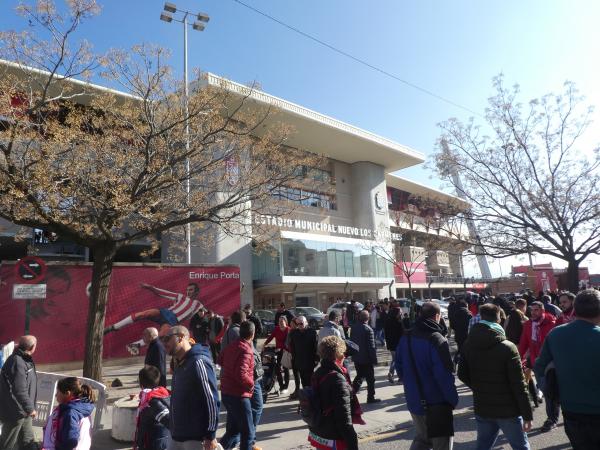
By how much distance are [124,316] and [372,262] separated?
27.3 meters

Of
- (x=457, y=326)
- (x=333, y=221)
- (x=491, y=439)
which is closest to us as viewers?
(x=491, y=439)

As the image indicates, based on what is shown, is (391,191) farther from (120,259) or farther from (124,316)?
(124,316)

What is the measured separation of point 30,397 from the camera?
5.11 meters

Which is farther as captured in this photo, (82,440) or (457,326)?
(457,326)

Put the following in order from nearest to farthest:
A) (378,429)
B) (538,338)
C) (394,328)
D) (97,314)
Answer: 1. (378,429)
2. (538,338)
3. (97,314)
4. (394,328)

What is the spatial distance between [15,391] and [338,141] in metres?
37.3

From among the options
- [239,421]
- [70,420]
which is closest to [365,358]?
[239,421]

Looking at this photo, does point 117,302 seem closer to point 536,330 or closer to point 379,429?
point 379,429

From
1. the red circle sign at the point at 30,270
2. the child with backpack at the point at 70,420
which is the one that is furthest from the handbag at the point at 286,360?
the child with backpack at the point at 70,420

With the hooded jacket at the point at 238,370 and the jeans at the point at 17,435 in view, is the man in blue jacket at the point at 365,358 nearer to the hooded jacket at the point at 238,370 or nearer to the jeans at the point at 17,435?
the hooded jacket at the point at 238,370

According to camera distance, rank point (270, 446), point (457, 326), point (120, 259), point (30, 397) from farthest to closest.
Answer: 1. point (120, 259)
2. point (457, 326)
3. point (270, 446)
4. point (30, 397)

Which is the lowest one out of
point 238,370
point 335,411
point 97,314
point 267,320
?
point 335,411

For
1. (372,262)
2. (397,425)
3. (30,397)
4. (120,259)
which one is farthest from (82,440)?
(372,262)

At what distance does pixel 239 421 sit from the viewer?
498cm
